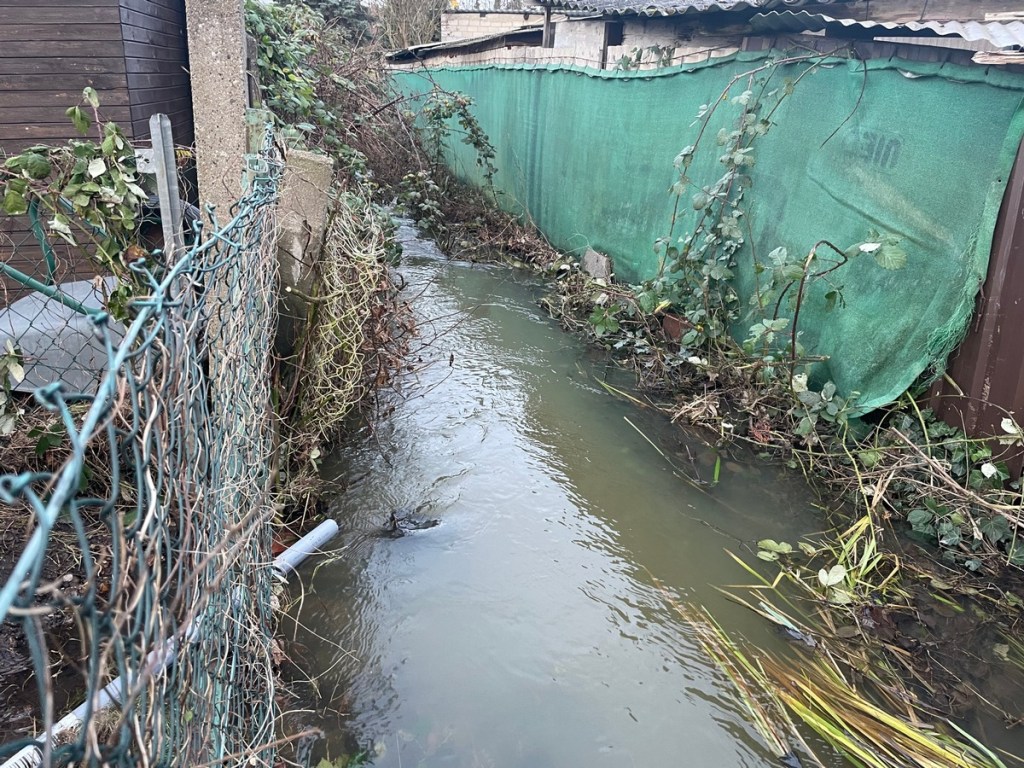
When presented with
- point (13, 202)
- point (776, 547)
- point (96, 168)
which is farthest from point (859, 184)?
point (13, 202)

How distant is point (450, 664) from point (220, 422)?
139 centimetres

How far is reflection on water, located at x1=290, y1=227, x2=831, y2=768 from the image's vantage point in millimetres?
2355

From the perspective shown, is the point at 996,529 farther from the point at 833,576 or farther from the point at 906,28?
the point at 906,28

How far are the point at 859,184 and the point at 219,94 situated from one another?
345cm

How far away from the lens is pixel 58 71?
4633 millimetres

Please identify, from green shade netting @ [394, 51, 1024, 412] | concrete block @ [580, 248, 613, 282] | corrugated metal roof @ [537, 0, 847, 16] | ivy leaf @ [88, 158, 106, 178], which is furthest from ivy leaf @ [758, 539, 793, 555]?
corrugated metal roof @ [537, 0, 847, 16]

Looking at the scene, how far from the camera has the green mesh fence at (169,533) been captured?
81 centimetres

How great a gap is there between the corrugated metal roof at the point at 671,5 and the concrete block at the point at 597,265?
219 centimetres

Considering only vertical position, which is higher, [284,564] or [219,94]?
[219,94]

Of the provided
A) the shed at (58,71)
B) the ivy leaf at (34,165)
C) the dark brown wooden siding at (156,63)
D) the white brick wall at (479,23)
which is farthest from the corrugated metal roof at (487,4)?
the ivy leaf at (34,165)

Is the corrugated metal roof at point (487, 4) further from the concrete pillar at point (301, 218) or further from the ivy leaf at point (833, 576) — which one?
the ivy leaf at point (833, 576)

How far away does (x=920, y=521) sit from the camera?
332 cm

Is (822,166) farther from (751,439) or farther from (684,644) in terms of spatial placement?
(684,644)

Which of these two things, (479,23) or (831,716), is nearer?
(831,716)
